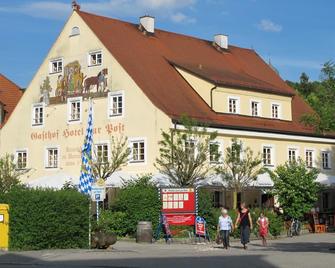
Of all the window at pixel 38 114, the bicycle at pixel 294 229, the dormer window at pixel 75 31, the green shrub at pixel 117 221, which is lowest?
the bicycle at pixel 294 229

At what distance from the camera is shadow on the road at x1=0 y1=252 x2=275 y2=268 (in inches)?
766

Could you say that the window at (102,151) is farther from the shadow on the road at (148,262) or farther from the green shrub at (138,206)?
the shadow on the road at (148,262)

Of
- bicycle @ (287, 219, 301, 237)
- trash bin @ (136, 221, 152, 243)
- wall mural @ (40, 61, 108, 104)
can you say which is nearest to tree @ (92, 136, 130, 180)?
wall mural @ (40, 61, 108, 104)

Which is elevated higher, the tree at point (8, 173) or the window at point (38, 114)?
the window at point (38, 114)

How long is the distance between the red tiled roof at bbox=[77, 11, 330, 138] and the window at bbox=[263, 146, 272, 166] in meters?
1.25

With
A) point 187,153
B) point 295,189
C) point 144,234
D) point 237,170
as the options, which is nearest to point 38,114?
point 187,153

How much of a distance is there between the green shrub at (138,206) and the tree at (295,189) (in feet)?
30.5

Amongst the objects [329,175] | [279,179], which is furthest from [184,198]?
[329,175]

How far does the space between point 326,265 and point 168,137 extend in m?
19.9

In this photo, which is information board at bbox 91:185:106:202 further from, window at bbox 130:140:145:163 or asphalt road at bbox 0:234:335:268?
window at bbox 130:140:145:163

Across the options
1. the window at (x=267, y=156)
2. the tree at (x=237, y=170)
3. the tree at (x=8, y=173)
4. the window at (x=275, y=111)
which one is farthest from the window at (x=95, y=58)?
the window at (x=275, y=111)

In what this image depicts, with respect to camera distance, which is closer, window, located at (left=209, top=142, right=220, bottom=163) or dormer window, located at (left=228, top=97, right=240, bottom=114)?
window, located at (left=209, top=142, right=220, bottom=163)

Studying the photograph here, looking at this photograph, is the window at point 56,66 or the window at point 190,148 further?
the window at point 56,66

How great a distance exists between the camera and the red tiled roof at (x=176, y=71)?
144 feet
